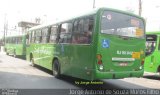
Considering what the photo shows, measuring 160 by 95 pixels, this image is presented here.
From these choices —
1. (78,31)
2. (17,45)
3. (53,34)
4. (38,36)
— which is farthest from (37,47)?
(17,45)

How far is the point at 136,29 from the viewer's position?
33.9 feet

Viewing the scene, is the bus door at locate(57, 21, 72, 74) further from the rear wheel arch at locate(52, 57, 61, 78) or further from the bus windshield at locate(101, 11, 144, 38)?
the bus windshield at locate(101, 11, 144, 38)

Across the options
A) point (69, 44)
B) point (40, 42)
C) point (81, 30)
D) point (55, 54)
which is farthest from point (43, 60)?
point (81, 30)

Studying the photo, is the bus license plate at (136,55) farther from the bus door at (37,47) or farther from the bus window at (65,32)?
the bus door at (37,47)

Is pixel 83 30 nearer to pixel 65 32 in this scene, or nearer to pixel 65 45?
pixel 65 45

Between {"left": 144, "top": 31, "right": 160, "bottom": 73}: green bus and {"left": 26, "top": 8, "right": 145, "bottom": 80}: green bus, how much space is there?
12.1 feet

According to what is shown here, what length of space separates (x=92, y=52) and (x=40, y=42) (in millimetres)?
7226

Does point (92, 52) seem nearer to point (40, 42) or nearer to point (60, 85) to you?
point (60, 85)

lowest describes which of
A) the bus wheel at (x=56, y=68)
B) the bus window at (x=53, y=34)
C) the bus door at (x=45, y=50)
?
the bus wheel at (x=56, y=68)

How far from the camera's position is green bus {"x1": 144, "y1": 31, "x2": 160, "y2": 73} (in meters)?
13.9

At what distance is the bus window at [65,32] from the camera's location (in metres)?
11.5

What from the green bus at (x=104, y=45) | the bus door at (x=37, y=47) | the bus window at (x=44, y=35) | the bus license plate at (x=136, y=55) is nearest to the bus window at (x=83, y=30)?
the green bus at (x=104, y=45)

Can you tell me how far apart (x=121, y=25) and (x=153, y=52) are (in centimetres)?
501

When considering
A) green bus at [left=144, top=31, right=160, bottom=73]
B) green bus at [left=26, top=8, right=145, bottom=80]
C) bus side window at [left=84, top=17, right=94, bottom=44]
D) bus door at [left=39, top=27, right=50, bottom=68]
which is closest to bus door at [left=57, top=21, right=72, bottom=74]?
green bus at [left=26, top=8, right=145, bottom=80]
